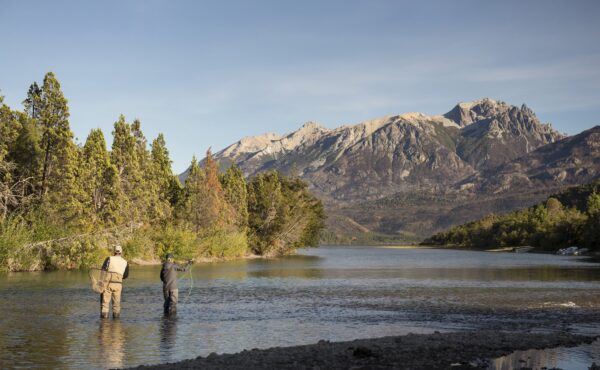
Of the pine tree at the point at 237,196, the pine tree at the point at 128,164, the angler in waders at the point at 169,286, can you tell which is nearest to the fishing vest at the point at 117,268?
the angler in waders at the point at 169,286

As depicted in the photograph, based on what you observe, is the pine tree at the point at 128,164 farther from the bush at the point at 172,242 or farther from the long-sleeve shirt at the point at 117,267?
the long-sleeve shirt at the point at 117,267

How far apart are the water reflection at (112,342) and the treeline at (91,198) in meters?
36.2

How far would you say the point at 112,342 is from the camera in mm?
22188

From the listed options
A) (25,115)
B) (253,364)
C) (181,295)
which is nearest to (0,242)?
(25,115)

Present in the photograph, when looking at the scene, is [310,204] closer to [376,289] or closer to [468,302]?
[376,289]

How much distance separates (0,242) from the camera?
191 ft

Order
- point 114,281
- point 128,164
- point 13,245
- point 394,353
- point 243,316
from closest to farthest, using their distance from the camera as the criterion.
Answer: point 394,353 → point 114,281 → point 243,316 → point 13,245 → point 128,164

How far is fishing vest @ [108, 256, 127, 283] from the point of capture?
2738 cm

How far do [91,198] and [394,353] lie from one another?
61.1 m

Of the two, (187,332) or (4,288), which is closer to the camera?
(187,332)

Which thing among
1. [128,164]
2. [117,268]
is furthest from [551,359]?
[128,164]

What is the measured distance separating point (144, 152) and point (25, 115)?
2457 centimetres

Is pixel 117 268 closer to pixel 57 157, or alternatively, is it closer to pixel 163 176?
pixel 57 157

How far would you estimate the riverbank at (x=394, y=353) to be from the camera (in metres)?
17.6
